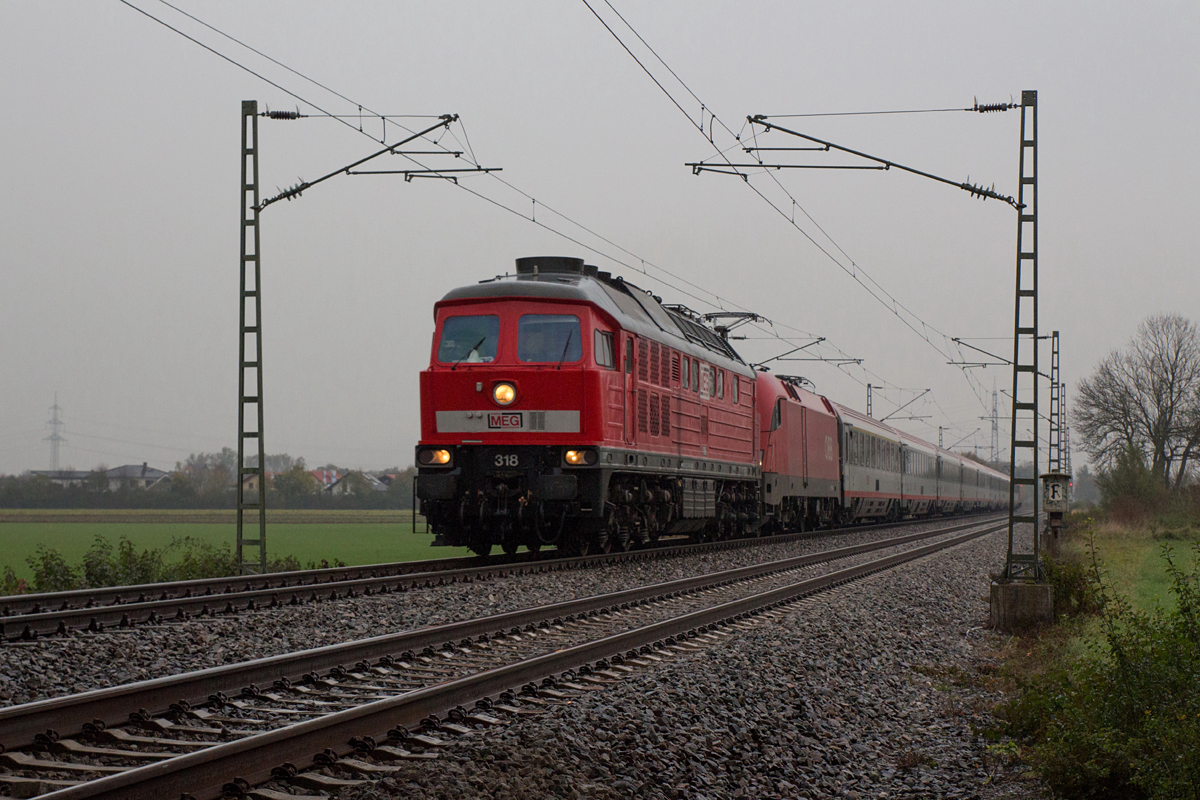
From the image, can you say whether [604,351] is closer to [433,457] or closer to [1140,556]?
[433,457]

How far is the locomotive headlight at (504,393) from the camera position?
15.5 meters

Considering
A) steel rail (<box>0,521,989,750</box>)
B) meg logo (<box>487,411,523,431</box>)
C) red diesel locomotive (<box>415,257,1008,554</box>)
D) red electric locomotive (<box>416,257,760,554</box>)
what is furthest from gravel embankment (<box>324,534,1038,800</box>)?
meg logo (<box>487,411,523,431</box>)

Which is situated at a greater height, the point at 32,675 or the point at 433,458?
the point at 433,458

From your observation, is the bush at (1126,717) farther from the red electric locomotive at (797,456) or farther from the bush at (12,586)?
the red electric locomotive at (797,456)

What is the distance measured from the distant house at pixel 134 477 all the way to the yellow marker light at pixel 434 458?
53129 millimetres

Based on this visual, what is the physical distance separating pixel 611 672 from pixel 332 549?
65.8 ft

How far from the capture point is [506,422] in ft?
51.0

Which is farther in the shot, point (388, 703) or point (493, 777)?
point (388, 703)

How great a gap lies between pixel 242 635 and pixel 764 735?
472 centimetres

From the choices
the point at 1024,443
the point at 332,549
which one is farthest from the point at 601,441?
the point at 332,549

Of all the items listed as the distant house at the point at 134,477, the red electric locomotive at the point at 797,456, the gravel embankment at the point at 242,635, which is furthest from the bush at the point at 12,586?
the distant house at the point at 134,477

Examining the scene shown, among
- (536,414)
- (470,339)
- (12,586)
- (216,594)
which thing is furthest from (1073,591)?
(12,586)

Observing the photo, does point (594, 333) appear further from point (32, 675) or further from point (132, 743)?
point (132, 743)

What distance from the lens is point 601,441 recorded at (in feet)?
50.8
